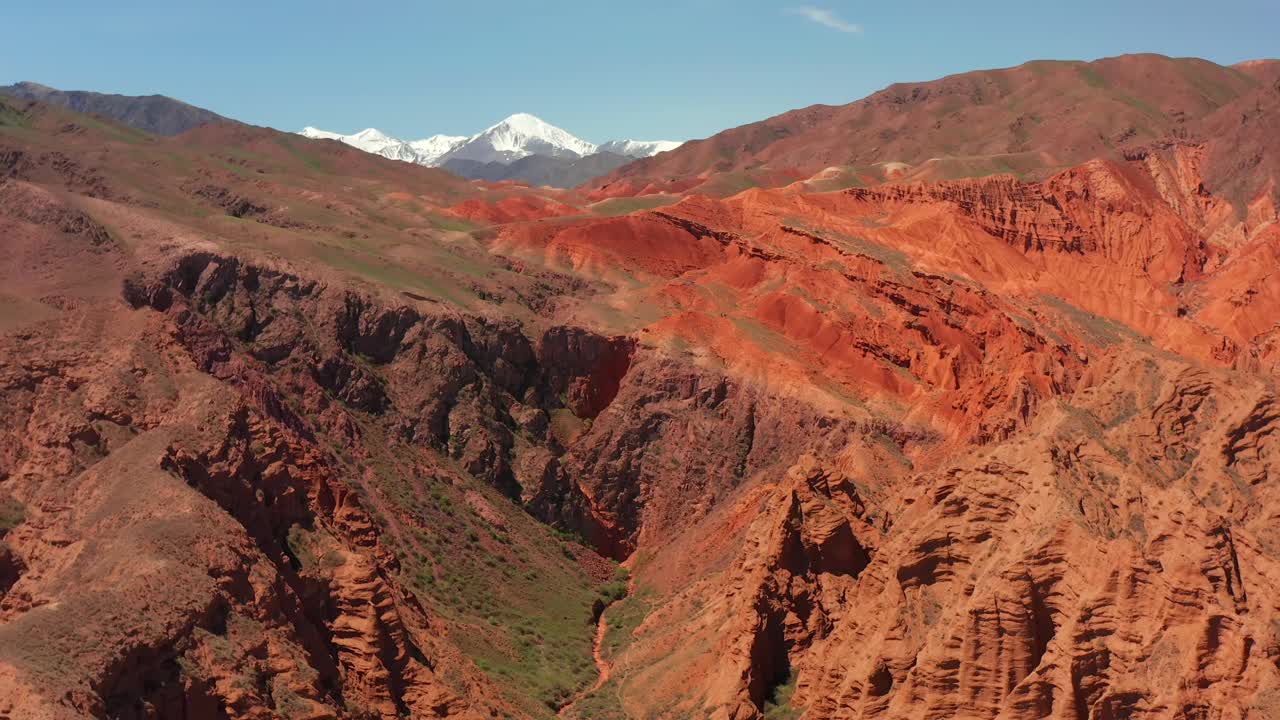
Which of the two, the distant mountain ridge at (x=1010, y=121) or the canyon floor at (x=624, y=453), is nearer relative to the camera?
the canyon floor at (x=624, y=453)

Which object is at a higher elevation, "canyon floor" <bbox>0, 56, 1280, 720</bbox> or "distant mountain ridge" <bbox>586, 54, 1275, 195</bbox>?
"distant mountain ridge" <bbox>586, 54, 1275, 195</bbox>

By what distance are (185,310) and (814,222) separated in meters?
49.5

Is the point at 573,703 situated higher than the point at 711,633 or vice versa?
the point at 711,633

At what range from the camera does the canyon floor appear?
93.7 feet

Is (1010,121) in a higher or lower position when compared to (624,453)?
higher

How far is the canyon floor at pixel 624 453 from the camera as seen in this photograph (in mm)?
28547

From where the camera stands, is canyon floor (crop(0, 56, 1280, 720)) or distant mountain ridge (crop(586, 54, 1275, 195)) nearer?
canyon floor (crop(0, 56, 1280, 720))

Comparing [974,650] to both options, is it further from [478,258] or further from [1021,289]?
[1021,289]

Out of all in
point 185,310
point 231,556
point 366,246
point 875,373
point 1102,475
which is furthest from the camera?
point 366,246

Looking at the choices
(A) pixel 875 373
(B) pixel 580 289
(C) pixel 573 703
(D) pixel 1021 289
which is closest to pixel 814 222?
(D) pixel 1021 289

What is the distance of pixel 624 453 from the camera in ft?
226

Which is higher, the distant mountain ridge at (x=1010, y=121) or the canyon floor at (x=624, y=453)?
the distant mountain ridge at (x=1010, y=121)

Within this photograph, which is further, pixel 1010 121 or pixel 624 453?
pixel 1010 121

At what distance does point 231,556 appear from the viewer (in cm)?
3691
